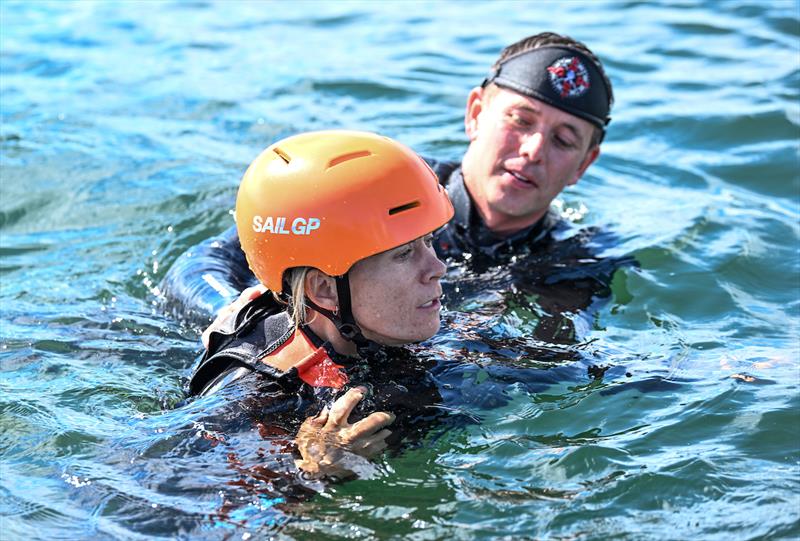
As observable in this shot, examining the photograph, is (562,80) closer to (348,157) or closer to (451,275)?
(451,275)

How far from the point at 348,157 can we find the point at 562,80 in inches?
117

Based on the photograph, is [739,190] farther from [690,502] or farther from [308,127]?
[690,502]

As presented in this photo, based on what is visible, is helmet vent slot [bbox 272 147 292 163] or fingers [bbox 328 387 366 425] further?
helmet vent slot [bbox 272 147 292 163]

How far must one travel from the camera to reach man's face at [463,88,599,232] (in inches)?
301

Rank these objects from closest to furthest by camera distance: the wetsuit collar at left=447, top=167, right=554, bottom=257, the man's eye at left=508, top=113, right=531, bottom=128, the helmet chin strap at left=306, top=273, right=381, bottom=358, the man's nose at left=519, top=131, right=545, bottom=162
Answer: the helmet chin strap at left=306, top=273, right=381, bottom=358 → the man's nose at left=519, top=131, right=545, bottom=162 → the man's eye at left=508, top=113, right=531, bottom=128 → the wetsuit collar at left=447, top=167, right=554, bottom=257

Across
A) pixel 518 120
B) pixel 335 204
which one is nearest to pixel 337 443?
pixel 335 204

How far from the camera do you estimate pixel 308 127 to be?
11.7m

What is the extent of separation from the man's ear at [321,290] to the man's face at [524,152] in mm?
2737

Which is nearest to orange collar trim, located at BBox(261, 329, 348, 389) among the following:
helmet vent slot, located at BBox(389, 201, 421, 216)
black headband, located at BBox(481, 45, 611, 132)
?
helmet vent slot, located at BBox(389, 201, 421, 216)

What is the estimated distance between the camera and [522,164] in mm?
7609

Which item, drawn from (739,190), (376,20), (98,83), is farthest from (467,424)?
(376,20)

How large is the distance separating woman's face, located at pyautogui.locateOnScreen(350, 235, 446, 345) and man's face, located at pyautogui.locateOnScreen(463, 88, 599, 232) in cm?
256

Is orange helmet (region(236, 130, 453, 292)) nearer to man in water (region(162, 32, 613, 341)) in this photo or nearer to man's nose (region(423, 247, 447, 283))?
man's nose (region(423, 247, 447, 283))

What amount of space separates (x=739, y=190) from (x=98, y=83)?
7.59 m
